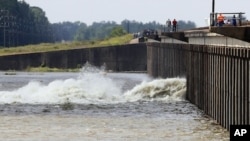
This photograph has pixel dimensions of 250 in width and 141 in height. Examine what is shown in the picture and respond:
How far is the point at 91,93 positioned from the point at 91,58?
79.6m

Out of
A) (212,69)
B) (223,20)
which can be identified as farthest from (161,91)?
(223,20)

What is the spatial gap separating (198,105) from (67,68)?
311ft

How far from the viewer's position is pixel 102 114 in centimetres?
5553

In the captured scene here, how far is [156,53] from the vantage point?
4419 inches

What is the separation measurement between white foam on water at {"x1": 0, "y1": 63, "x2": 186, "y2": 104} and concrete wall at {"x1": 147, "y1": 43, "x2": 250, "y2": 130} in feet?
5.52

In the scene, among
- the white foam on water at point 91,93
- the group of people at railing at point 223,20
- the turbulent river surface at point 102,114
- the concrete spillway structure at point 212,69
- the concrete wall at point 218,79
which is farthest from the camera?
the white foam on water at point 91,93

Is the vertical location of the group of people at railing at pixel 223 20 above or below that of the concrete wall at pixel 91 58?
above

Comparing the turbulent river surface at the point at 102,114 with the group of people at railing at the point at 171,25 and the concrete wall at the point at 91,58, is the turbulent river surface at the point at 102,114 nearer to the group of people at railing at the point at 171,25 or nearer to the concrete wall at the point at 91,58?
the group of people at railing at the point at 171,25

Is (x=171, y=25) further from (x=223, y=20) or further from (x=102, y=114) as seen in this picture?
(x=223, y=20)

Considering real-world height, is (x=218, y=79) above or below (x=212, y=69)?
below

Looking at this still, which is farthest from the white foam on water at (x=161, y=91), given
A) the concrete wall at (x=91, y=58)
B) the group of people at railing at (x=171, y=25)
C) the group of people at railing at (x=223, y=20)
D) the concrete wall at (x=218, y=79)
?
the concrete wall at (x=91, y=58)

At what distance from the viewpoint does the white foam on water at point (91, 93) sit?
229 ft

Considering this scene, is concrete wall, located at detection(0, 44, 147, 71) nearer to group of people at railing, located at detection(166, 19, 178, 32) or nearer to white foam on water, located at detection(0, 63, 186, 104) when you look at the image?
group of people at railing, located at detection(166, 19, 178, 32)

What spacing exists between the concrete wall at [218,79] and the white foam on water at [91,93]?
1683 millimetres
